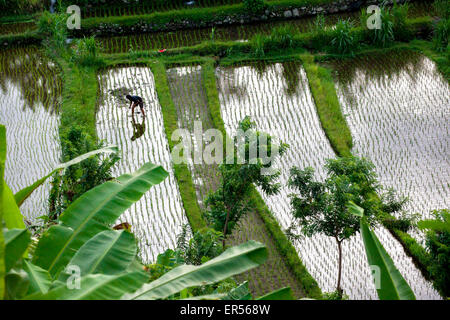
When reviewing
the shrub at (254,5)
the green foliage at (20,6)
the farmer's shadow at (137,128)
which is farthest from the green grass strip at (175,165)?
the green foliage at (20,6)

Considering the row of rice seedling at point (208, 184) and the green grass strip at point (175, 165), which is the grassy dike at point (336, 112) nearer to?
the row of rice seedling at point (208, 184)

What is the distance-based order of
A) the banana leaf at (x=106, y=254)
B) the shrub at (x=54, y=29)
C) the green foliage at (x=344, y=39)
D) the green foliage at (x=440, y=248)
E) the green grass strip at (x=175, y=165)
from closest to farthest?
the banana leaf at (x=106, y=254)
the green foliage at (x=440, y=248)
the green grass strip at (x=175, y=165)
the green foliage at (x=344, y=39)
the shrub at (x=54, y=29)

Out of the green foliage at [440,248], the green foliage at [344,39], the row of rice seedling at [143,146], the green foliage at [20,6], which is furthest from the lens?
the green foliage at [20,6]

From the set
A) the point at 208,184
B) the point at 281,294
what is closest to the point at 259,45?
the point at 208,184

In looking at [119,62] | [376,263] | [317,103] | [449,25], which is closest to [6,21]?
[119,62]

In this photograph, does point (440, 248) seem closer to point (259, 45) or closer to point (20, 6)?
point (259, 45)

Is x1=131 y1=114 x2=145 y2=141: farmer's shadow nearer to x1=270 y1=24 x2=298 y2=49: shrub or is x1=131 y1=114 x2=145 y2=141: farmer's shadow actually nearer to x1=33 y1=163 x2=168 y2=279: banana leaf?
x1=270 y1=24 x2=298 y2=49: shrub
